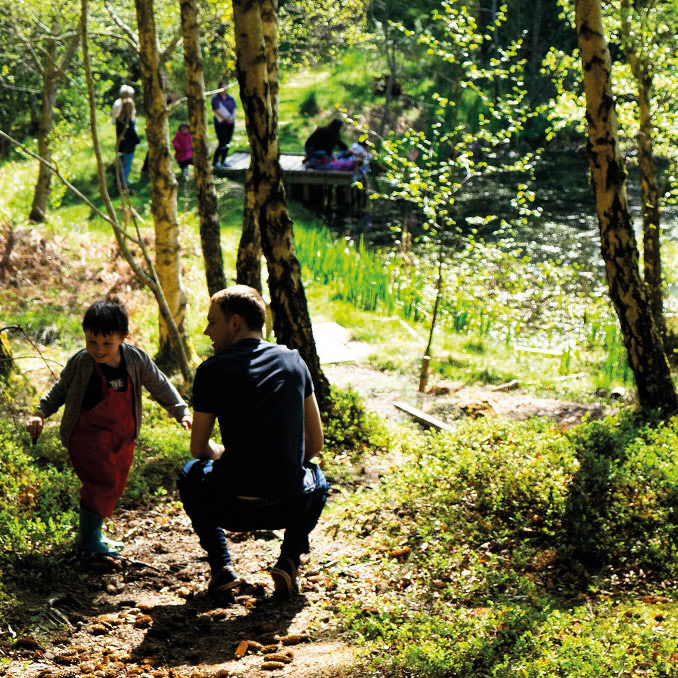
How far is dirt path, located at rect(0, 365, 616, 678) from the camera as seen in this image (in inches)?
146

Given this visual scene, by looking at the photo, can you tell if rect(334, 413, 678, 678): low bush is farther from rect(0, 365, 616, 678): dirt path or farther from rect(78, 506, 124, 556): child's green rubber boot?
rect(78, 506, 124, 556): child's green rubber boot

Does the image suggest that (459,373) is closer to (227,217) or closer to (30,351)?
(30,351)

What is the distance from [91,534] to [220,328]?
4.72 ft

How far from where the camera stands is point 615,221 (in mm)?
6578

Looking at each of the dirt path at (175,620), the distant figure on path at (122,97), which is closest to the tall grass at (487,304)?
the distant figure on path at (122,97)

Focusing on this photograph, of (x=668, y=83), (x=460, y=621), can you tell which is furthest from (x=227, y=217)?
(x=460, y=621)

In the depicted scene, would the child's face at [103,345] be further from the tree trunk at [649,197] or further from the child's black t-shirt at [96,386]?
the tree trunk at [649,197]

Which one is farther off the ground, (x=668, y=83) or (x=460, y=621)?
(x=668, y=83)

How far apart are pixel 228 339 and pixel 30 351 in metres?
6.89

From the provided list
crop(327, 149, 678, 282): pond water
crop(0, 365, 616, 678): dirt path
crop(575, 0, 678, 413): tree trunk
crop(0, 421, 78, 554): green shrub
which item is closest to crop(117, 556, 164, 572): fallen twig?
crop(0, 365, 616, 678): dirt path

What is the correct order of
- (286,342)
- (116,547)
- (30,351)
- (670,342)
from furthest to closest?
(670,342)
(30,351)
(286,342)
(116,547)

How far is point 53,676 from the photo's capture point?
11.5ft

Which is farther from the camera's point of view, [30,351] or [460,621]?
[30,351]

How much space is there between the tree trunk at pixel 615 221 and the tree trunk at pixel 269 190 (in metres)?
2.40
